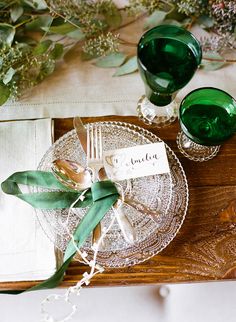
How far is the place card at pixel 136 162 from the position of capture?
77 cm

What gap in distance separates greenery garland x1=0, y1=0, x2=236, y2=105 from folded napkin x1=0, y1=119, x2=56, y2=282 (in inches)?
2.6

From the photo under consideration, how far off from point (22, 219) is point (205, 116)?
0.32 metres

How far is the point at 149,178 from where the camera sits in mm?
798

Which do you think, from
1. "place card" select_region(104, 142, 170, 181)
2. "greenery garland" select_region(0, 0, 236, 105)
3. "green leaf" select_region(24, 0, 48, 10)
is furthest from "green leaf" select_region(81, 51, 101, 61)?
"place card" select_region(104, 142, 170, 181)

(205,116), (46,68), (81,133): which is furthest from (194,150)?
(46,68)

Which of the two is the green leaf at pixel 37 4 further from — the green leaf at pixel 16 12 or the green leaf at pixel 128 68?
the green leaf at pixel 128 68

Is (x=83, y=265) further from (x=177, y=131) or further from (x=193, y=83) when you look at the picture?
(x=193, y=83)

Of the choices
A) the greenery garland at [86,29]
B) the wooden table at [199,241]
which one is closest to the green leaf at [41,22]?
the greenery garland at [86,29]

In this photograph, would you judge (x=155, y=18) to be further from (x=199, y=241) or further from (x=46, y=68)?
(x=199, y=241)

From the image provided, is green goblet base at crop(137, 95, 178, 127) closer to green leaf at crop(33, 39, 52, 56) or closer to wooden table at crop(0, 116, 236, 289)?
wooden table at crop(0, 116, 236, 289)

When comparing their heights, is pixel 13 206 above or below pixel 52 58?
below

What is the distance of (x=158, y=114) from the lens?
854 mm

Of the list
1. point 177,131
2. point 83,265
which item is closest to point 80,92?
point 177,131

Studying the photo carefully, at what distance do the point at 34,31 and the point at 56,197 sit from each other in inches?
13.0
